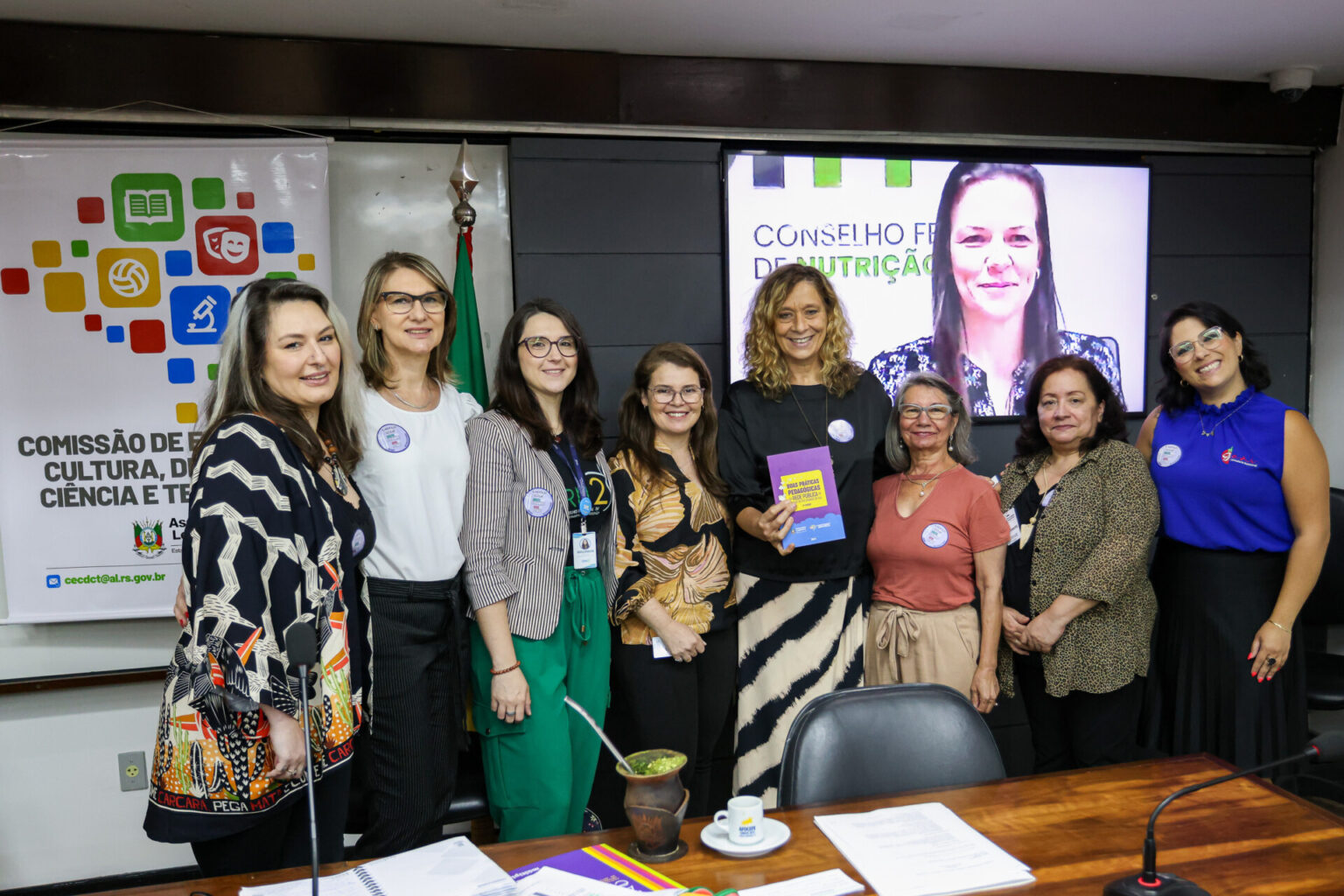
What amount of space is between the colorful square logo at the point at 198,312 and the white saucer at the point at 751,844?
7.95 ft

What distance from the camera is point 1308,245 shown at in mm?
3996

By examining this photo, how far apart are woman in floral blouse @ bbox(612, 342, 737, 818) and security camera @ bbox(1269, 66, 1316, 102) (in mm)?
2852

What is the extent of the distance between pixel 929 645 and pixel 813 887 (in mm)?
1346

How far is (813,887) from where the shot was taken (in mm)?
1315

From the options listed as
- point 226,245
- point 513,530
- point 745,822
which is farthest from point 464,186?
point 745,822

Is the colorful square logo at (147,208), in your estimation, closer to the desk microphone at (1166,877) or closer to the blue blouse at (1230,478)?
the desk microphone at (1166,877)

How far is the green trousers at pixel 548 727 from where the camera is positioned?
2.30m

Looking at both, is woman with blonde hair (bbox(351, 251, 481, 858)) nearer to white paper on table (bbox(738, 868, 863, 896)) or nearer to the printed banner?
the printed banner

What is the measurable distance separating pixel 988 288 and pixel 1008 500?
1.30 meters

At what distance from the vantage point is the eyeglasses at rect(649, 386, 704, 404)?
8.43 feet

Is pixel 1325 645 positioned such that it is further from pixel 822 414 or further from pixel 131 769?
pixel 131 769

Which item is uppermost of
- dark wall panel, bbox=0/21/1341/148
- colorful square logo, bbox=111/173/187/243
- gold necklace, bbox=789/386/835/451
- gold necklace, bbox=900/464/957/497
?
dark wall panel, bbox=0/21/1341/148

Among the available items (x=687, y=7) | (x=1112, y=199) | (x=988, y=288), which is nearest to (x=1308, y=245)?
(x=1112, y=199)

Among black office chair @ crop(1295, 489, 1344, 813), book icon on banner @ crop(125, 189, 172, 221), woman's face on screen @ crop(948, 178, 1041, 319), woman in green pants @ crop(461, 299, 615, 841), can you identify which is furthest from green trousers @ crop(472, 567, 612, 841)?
black office chair @ crop(1295, 489, 1344, 813)
